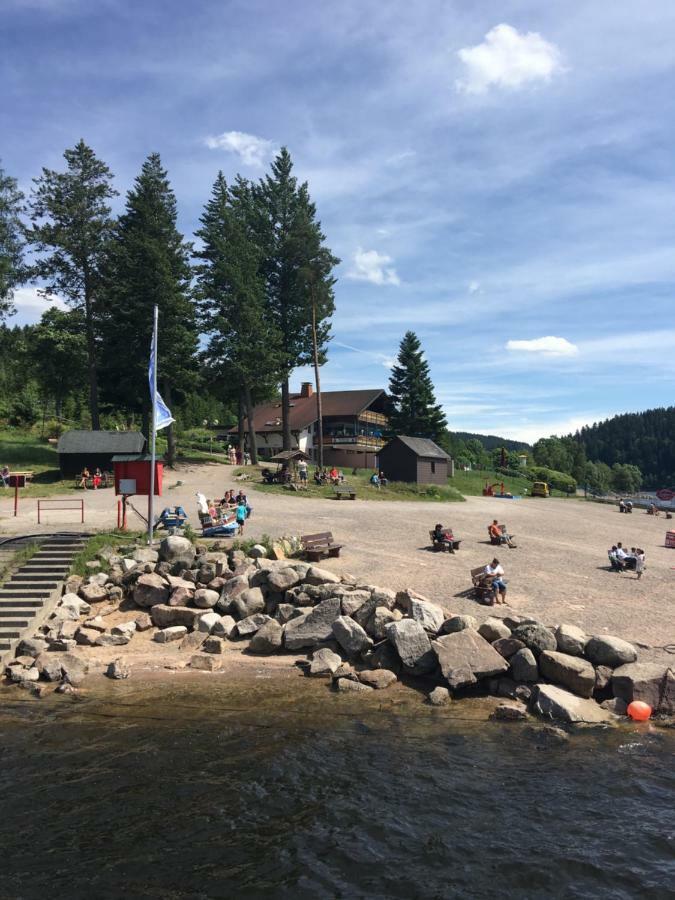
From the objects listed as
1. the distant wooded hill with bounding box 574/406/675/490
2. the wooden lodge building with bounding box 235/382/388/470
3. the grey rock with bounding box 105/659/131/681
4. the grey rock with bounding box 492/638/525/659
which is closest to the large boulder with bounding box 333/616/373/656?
the grey rock with bounding box 492/638/525/659

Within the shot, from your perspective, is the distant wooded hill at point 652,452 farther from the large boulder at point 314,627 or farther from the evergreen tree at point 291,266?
the large boulder at point 314,627

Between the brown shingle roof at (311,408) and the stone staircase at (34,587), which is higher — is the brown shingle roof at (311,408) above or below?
above

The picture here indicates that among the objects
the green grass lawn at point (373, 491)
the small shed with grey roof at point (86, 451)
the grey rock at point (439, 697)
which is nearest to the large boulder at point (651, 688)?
the grey rock at point (439, 697)

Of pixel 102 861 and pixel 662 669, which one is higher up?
pixel 662 669

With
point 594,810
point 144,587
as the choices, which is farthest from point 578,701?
point 144,587

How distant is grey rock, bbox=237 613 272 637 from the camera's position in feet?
48.2

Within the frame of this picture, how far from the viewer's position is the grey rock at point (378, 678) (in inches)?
487

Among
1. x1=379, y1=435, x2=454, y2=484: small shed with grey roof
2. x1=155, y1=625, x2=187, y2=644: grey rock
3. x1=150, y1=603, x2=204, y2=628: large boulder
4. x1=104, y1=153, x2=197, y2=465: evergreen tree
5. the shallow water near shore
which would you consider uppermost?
x1=104, y1=153, x2=197, y2=465: evergreen tree

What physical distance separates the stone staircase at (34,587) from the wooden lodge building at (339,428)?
4315 cm

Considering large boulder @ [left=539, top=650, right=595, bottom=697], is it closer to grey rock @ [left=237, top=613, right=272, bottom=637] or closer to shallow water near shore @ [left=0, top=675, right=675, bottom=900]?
shallow water near shore @ [left=0, top=675, right=675, bottom=900]

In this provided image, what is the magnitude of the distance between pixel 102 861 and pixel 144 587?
9.80 m

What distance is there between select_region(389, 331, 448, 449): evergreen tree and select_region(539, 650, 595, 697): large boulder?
164 ft

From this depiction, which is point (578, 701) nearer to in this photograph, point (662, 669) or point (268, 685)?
point (662, 669)

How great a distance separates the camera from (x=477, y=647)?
12484mm
